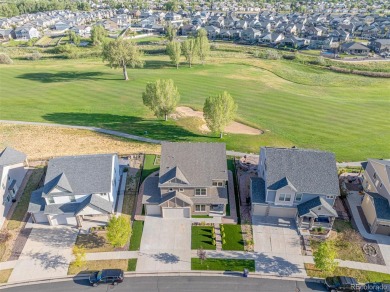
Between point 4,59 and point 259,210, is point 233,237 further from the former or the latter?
point 4,59

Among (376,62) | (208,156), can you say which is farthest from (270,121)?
(376,62)

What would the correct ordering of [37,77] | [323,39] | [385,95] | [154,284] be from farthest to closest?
[323,39], [37,77], [385,95], [154,284]

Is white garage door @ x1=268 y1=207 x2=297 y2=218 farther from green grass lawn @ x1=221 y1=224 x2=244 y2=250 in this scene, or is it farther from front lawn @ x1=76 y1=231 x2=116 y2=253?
front lawn @ x1=76 y1=231 x2=116 y2=253

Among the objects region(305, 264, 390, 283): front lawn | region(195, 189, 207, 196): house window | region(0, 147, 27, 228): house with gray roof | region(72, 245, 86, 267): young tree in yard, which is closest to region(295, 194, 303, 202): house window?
region(305, 264, 390, 283): front lawn

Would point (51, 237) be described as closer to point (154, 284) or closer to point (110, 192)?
point (110, 192)

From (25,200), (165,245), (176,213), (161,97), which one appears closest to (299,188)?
(176,213)
